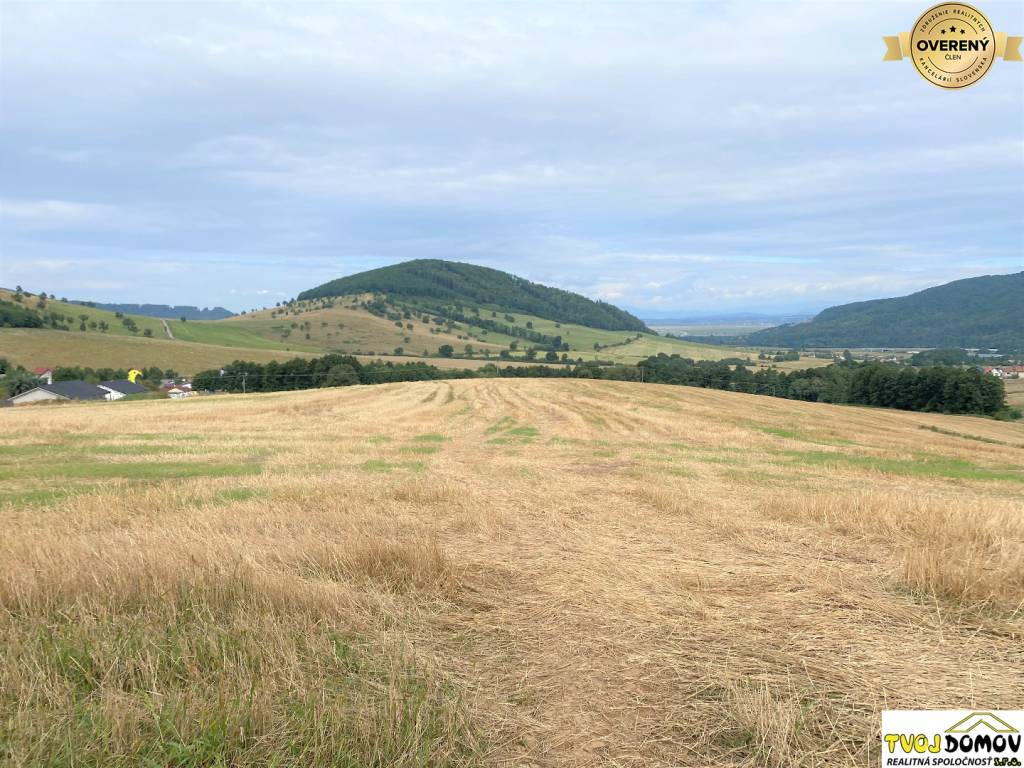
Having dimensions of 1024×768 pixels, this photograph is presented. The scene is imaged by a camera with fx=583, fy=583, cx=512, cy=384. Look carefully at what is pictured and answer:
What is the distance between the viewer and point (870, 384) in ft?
246

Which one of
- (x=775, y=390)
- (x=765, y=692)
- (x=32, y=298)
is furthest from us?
(x=32, y=298)

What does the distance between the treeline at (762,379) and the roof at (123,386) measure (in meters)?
12.1

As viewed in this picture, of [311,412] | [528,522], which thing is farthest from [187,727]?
[311,412]

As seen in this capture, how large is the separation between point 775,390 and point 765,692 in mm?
84470

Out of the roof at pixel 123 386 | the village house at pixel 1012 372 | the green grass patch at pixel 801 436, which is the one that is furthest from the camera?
the village house at pixel 1012 372

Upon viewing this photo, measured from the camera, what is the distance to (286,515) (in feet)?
29.3

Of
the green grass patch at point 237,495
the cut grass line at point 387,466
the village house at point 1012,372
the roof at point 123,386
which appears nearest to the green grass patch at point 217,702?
the green grass patch at point 237,495

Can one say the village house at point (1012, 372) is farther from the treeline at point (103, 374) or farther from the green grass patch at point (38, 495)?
the treeline at point (103, 374)

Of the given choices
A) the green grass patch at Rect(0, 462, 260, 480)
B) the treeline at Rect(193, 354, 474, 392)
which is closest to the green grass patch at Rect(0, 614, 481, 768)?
the green grass patch at Rect(0, 462, 260, 480)

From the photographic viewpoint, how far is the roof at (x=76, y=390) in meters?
79.8

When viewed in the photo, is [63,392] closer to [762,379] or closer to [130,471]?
[130,471]

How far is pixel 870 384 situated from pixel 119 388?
355 ft

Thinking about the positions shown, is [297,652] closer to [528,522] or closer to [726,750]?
[726,750]

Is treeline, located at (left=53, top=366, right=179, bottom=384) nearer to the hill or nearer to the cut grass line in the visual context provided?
the hill
